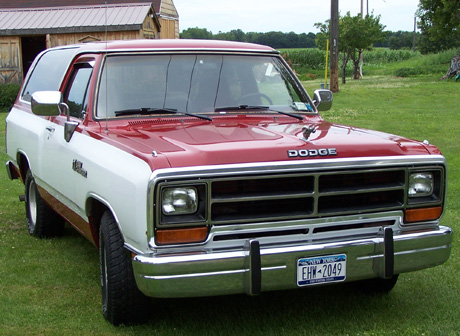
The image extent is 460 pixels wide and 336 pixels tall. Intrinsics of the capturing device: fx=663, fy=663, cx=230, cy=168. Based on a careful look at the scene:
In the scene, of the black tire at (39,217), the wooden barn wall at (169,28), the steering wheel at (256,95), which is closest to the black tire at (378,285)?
the steering wheel at (256,95)

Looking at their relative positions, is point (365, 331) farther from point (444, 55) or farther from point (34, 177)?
point (444, 55)

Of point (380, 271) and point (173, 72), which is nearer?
point (380, 271)

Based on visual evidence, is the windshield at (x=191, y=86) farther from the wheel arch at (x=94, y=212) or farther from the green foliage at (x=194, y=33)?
the green foliage at (x=194, y=33)

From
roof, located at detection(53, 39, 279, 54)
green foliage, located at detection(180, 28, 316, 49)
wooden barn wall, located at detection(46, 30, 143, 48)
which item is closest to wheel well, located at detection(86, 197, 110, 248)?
roof, located at detection(53, 39, 279, 54)

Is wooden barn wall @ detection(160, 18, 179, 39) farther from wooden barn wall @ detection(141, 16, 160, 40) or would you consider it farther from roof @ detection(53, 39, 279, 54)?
roof @ detection(53, 39, 279, 54)

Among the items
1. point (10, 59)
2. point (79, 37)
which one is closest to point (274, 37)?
point (79, 37)

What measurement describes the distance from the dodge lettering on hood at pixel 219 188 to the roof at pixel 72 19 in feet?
65.0

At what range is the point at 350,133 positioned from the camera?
4.49 m

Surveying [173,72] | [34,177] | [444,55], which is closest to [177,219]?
[173,72]

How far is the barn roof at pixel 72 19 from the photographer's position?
24.7 meters

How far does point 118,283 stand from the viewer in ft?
13.2

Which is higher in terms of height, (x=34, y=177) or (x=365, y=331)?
(x=34, y=177)

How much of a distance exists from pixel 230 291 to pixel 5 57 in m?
24.3

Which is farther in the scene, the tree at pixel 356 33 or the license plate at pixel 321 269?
the tree at pixel 356 33
